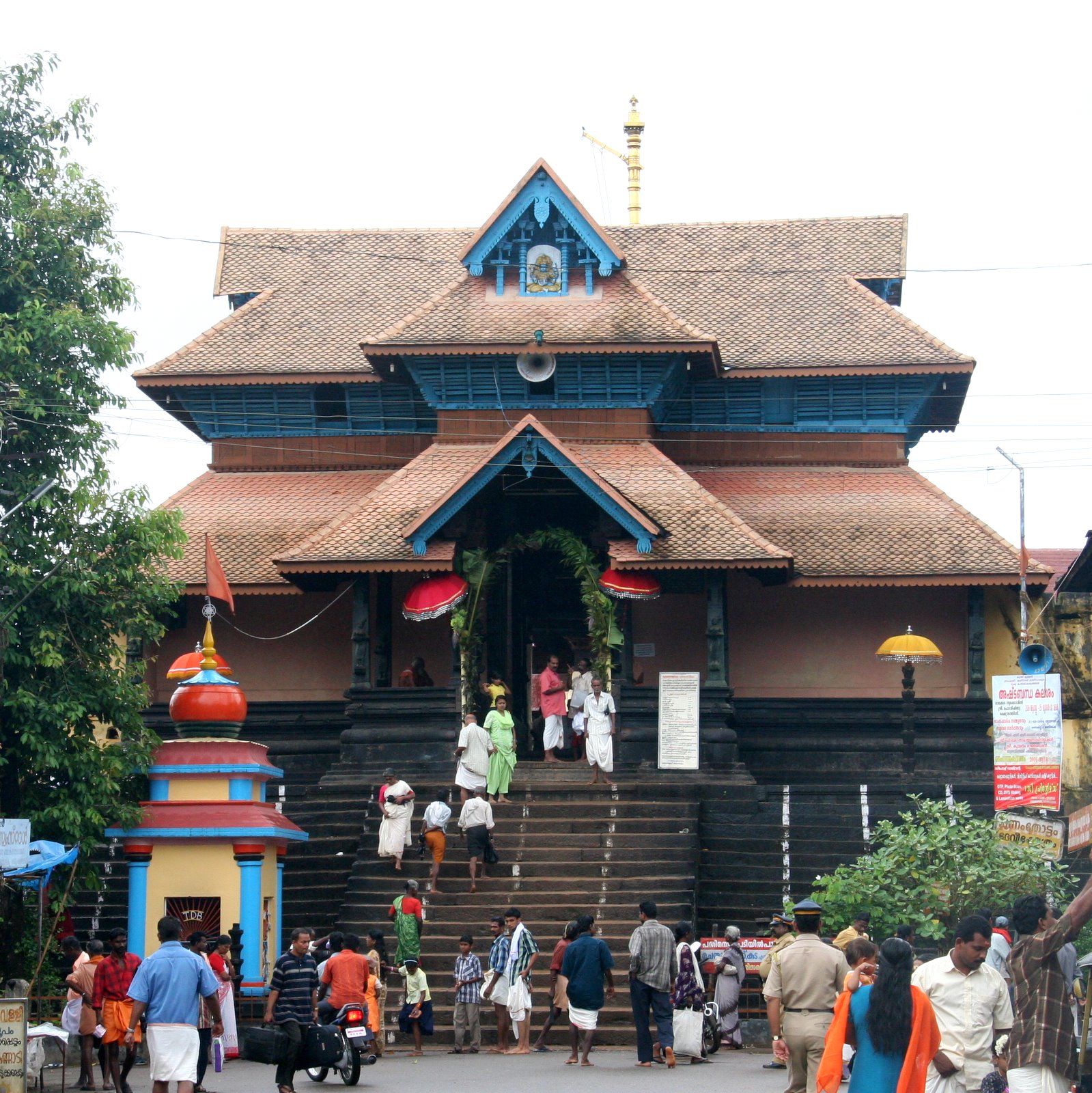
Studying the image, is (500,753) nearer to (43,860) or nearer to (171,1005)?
(43,860)

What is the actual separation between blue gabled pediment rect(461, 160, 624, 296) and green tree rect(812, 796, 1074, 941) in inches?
356

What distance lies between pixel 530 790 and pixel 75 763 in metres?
5.00

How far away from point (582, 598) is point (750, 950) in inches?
236

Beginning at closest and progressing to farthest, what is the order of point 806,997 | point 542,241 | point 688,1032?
1. point 806,997
2. point 688,1032
3. point 542,241

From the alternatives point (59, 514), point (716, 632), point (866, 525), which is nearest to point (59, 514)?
point (59, 514)

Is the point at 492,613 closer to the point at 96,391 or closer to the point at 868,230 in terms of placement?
the point at 96,391

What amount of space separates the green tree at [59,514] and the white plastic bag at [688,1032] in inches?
216

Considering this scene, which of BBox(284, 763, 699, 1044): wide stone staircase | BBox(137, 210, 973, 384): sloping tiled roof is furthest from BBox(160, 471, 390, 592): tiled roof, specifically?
BBox(284, 763, 699, 1044): wide stone staircase

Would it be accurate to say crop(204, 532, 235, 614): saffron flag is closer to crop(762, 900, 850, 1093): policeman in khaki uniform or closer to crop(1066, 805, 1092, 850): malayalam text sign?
crop(1066, 805, 1092, 850): malayalam text sign

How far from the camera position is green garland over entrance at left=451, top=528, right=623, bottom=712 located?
2166 centimetres

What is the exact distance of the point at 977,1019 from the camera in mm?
9242

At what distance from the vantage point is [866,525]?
23.9 m

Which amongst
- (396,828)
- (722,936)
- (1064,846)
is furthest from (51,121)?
(1064,846)

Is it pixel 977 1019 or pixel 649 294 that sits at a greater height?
pixel 649 294
